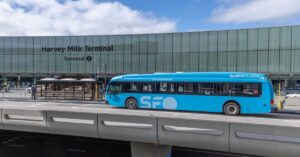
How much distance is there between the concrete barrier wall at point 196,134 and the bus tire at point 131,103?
11.2m

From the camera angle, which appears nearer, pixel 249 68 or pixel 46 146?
pixel 46 146

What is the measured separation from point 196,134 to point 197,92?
32.6 ft

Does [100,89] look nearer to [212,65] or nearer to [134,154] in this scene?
[134,154]

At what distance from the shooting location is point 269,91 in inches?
577

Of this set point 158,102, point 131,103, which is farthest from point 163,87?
point 131,103

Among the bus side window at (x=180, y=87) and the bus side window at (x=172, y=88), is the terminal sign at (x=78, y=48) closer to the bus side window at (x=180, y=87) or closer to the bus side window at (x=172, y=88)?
the bus side window at (x=172, y=88)

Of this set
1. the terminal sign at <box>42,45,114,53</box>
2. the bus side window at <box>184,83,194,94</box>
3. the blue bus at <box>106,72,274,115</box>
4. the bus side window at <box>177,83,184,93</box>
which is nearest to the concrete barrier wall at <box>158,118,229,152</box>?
the blue bus at <box>106,72,274,115</box>

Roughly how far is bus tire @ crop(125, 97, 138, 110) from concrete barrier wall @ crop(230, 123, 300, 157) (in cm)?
1223

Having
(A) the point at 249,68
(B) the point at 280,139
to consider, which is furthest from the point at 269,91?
(A) the point at 249,68

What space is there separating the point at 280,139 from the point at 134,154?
3.93 meters

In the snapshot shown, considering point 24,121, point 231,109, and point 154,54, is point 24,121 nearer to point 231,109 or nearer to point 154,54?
point 231,109

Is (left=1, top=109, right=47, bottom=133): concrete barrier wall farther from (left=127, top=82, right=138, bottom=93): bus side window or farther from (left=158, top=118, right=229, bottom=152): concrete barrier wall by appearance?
(left=127, top=82, right=138, bottom=93): bus side window

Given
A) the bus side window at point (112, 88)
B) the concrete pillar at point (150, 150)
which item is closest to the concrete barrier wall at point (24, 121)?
the concrete pillar at point (150, 150)

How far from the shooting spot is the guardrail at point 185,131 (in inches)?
230
